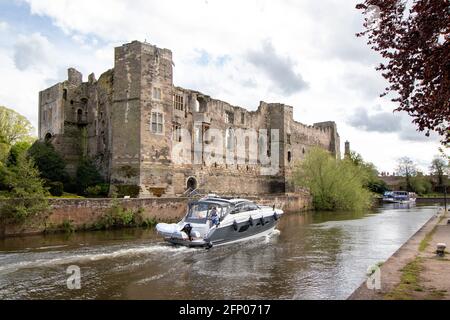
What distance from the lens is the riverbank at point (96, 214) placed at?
19.7m

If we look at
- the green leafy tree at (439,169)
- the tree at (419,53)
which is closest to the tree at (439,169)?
the green leafy tree at (439,169)

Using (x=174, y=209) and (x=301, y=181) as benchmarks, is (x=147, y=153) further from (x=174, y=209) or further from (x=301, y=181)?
(x=301, y=181)

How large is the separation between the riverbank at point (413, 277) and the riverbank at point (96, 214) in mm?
14841

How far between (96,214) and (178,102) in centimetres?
1608

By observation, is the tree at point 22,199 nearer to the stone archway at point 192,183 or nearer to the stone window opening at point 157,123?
the stone window opening at point 157,123

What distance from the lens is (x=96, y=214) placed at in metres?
22.0

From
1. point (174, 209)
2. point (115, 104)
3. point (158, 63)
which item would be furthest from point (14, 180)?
point (158, 63)

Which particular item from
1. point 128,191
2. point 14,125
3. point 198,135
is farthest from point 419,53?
point 14,125

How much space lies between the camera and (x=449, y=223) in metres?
21.5

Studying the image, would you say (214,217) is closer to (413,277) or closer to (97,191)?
(413,277)

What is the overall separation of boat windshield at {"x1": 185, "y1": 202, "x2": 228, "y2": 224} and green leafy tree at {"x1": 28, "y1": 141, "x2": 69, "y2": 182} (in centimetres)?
1687

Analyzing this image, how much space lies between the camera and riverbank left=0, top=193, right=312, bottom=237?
19719mm

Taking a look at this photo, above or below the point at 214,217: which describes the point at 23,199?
above

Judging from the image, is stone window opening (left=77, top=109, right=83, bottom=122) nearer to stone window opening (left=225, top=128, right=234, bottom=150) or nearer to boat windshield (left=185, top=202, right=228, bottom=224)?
stone window opening (left=225, top=128, right=234, bottom=150)
